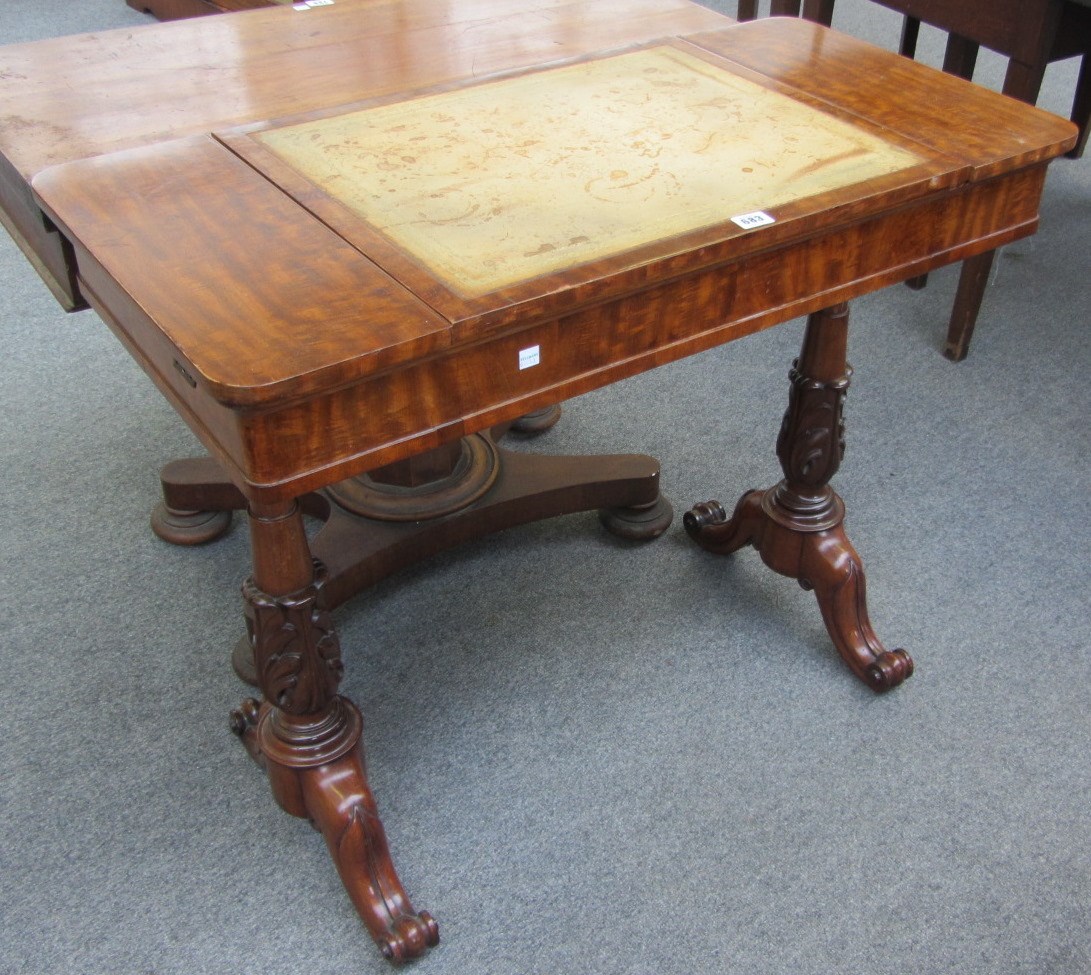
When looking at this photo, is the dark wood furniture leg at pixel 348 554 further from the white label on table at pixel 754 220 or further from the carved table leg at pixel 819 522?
the white label on table at pixel 754 220

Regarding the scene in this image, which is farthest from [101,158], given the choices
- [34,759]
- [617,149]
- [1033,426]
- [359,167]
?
[1033,426]

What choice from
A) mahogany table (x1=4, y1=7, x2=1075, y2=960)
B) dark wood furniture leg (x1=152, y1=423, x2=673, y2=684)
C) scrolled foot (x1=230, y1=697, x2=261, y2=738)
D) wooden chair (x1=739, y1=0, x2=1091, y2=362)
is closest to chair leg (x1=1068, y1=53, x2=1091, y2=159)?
wooden chair (x1=739, y1=0, x2=1091, y2=362)

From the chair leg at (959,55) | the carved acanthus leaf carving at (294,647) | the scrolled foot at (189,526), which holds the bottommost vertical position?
the scrolled foot at (189,526)

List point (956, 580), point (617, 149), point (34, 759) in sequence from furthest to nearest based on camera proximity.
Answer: point (956, 580) < point (34, 759) < point (617, 149)

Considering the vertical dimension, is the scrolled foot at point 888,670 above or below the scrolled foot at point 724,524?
below

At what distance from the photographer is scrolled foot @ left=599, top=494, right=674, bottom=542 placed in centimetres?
203

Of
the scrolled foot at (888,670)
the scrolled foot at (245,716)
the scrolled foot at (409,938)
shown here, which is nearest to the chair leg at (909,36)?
the scrolled foot at (888,670)

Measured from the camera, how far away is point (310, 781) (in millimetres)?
1437

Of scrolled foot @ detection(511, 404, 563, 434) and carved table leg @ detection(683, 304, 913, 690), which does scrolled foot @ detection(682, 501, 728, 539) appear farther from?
scrolled foot @ detection(511, 404, 563, 434)

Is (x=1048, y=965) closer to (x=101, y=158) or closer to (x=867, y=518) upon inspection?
(x=867, y=518)

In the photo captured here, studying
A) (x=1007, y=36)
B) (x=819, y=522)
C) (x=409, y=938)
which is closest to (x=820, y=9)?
(x=1007, y=36)

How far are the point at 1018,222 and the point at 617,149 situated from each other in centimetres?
49

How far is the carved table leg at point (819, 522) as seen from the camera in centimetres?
166

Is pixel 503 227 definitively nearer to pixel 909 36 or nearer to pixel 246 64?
pixel 246 64
